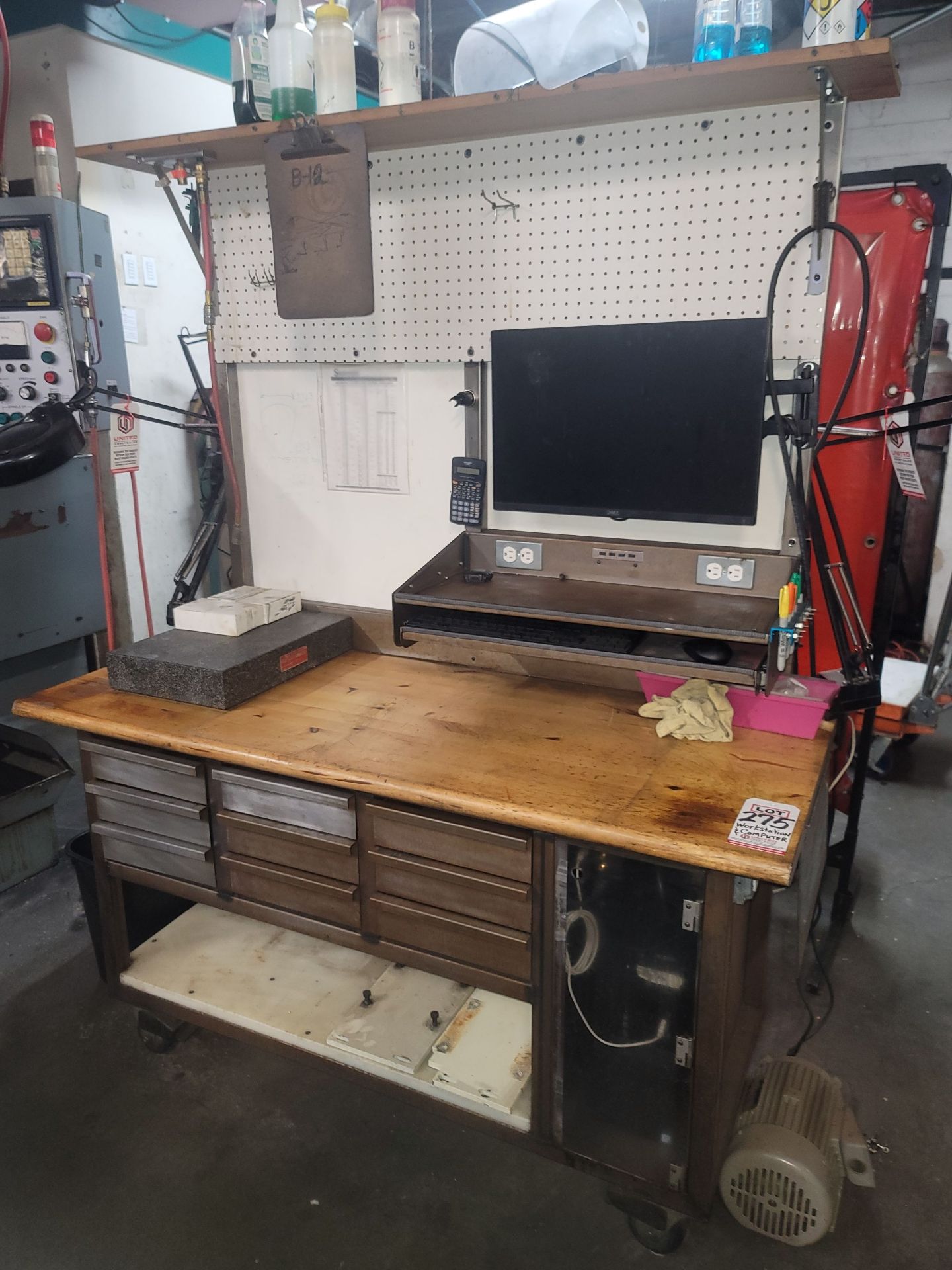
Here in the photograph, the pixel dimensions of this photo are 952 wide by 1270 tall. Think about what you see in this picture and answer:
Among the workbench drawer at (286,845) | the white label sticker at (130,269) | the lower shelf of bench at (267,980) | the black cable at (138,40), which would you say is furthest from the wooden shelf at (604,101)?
the black cable at (138,40)

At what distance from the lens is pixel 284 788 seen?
1.55m

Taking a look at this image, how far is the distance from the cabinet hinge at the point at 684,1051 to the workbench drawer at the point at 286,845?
60cm

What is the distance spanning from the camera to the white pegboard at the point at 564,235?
152 centimetres

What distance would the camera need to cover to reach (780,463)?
5.26 ft

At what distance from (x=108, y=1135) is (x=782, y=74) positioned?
2.20 meters

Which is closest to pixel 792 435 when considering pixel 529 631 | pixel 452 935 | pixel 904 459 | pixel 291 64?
pixel 904 459

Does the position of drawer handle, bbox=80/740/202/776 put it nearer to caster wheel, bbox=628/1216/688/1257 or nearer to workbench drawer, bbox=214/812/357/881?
workbench drawer, bbox=214/812/357/881

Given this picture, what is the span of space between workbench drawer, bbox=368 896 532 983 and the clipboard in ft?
3.64

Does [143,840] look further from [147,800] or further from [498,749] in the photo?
[498,749]

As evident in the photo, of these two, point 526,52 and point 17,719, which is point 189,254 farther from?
point 526,52

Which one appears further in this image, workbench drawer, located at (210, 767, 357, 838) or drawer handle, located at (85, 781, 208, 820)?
drawer handle, located at (85, 781, 208, 820)

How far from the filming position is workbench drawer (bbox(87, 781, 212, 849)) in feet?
5.51

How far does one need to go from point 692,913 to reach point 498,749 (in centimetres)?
42

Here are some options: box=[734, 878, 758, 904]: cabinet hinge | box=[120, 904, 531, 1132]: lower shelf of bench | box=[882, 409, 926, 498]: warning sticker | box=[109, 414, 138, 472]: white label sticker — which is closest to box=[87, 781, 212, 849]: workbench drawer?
box=[120, 904, 531, 1132]: lower shelf of bench
